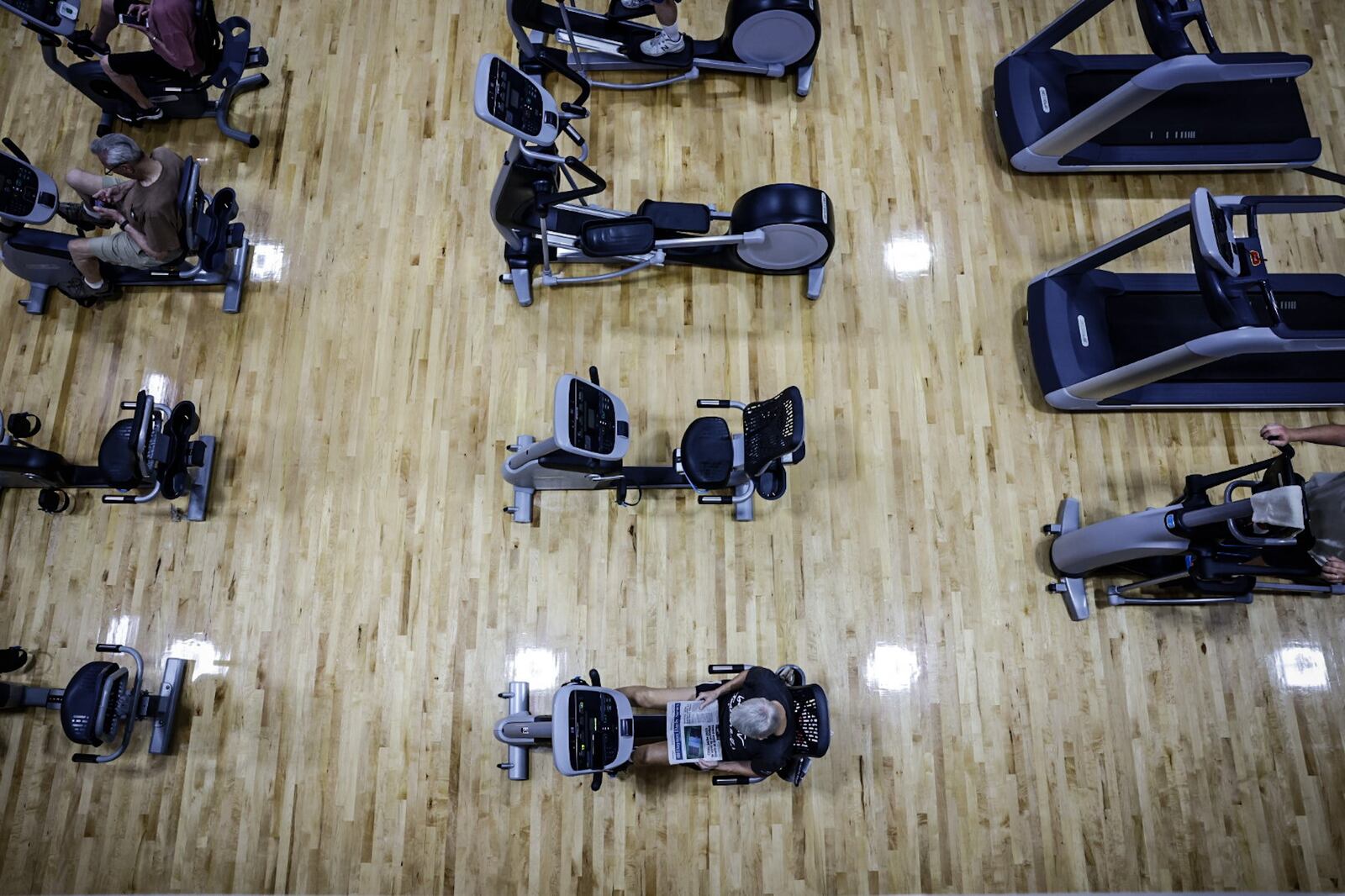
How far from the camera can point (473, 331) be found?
3.81 m

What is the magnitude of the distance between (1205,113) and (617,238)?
9.95 ft

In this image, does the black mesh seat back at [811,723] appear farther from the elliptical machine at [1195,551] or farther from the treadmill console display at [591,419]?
the elliptical machine at [1195,551]

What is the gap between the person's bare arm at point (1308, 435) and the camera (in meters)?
2.88

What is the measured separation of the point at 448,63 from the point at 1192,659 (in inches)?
175

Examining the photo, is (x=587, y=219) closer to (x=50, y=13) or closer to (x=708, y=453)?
(x=708, y=453)

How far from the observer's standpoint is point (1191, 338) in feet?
12.1

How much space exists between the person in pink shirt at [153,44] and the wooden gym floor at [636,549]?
0.30 metres

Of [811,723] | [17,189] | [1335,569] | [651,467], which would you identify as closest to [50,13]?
[17,189]

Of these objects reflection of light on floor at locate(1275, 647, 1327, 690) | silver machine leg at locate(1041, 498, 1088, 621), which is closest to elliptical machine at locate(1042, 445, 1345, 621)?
silver machine leg at locate(1041, 498, 1088, 621)

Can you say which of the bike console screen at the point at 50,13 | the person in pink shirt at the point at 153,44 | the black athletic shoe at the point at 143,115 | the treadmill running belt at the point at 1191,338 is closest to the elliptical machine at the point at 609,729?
the treadmill running belt at the point at 1191,338

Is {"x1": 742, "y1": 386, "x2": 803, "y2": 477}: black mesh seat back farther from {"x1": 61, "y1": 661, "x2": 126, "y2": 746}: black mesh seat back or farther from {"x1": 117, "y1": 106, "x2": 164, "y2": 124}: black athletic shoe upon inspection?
{"x1": 117, "y1": 106, "x2": 164, "y2": 124}: black athletic shoe

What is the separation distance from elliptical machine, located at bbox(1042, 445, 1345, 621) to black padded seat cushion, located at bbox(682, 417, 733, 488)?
1.44 m

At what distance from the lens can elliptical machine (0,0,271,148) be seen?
12.6ft

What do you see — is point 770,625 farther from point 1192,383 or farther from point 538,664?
point 1192,383
